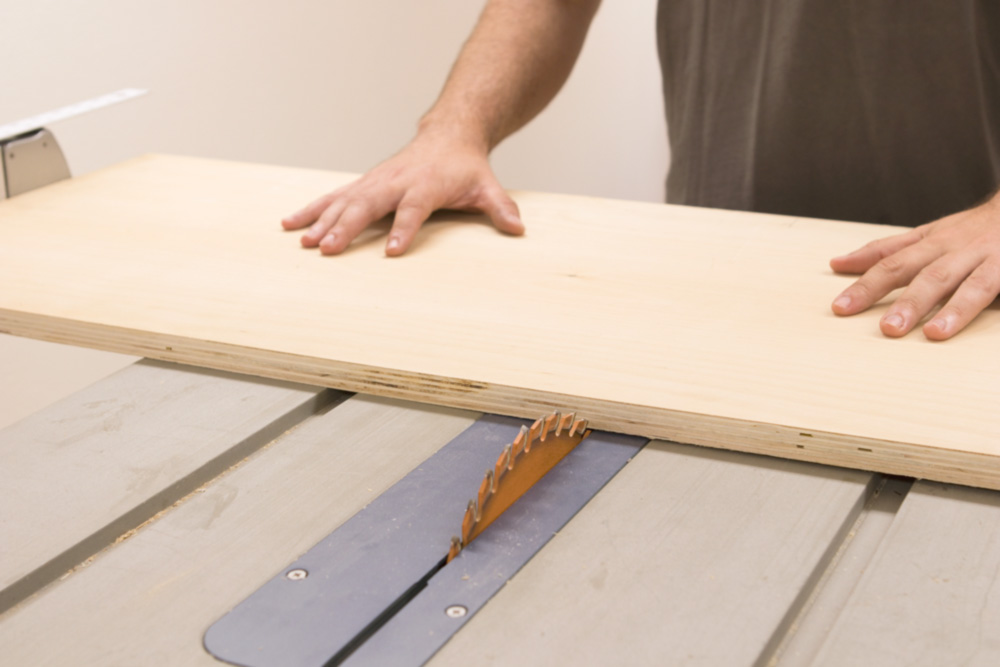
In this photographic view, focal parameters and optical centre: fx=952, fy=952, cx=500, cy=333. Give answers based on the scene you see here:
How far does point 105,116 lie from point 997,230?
6.66ft

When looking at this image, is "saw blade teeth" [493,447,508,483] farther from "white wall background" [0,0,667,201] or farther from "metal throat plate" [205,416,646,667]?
"white wall background" [0,0,667,201]

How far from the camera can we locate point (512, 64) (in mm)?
1721

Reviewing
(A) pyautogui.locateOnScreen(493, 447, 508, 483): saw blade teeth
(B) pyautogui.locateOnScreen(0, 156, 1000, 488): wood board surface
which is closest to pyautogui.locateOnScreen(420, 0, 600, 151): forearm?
(B) pyautogui.locateOnScreen(0, 156, 1000, 488): wood board surface

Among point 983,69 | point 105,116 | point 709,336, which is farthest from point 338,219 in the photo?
point 105,116

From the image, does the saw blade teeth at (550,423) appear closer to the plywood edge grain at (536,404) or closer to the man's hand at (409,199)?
the plywood edge grain at (536,404)

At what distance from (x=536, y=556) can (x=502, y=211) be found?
2.27ft

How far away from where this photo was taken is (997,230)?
1043mm

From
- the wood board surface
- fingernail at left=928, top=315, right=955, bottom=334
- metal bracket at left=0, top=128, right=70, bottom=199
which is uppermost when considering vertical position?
metal bracket at left=0, top=128, right=70, bottom=199

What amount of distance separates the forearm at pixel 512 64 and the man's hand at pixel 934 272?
708 mm

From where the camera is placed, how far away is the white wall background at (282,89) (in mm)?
2086

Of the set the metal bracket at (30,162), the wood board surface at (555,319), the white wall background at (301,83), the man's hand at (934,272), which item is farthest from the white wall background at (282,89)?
the man's hand at (934,272)

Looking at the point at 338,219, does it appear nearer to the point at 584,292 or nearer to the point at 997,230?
the point at 584,292

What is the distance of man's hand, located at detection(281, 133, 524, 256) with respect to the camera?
123 centimetres

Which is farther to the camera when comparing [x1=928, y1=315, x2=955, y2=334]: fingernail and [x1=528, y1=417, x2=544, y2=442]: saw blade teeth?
[x1=928, y1=315, x2=955, y2=334]: fingernail
